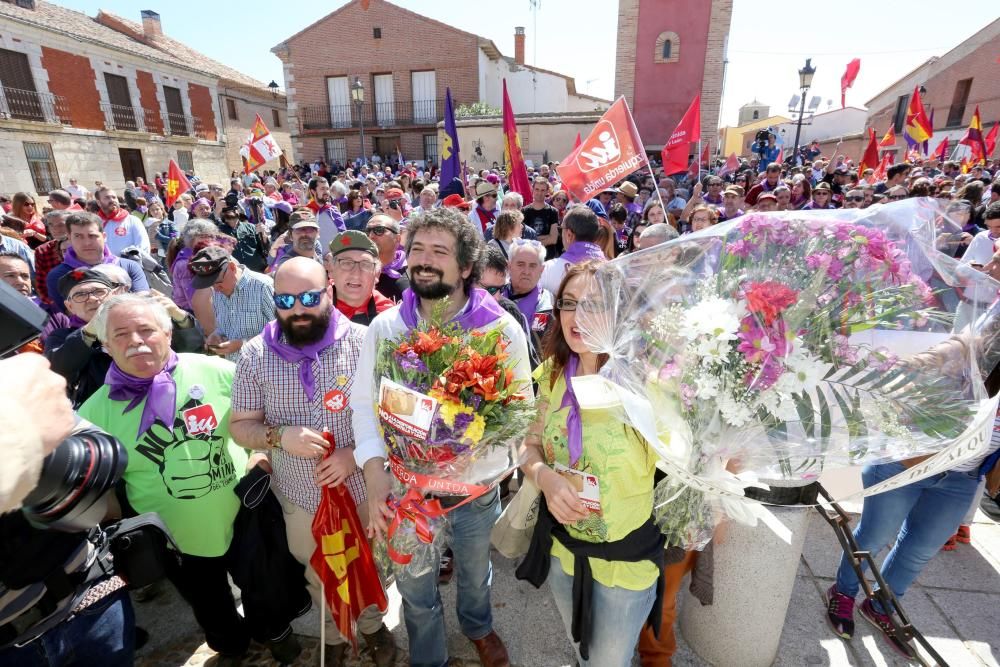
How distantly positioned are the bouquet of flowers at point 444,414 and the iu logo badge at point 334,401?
1.43 feet

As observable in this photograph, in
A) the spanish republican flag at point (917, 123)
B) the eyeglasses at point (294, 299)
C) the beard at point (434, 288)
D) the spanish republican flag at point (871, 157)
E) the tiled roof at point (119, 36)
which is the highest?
the tiled roof at point (119, 36)

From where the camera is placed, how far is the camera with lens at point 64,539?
46.3 inches

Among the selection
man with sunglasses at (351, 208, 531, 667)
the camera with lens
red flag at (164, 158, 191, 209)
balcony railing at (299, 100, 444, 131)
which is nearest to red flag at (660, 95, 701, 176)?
man with sunglasses at (351, 208, 531, 667)

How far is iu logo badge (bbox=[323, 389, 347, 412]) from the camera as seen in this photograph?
2195mm

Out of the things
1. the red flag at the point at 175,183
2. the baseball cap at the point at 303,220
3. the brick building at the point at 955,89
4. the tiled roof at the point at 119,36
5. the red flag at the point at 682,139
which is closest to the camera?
the baseball cap at the point at 303,220

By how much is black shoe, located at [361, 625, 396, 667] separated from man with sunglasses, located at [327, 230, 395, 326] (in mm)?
1735

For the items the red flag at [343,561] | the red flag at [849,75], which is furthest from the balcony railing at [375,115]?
the red flag at [343,561]

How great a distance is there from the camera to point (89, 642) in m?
1.58

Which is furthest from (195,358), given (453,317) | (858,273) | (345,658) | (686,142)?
(686,142)

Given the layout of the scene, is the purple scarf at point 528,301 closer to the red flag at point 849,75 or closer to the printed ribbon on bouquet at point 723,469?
the printed ribbon on bouquet at point 723,469

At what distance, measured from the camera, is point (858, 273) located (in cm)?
143

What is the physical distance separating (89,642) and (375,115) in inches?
1318

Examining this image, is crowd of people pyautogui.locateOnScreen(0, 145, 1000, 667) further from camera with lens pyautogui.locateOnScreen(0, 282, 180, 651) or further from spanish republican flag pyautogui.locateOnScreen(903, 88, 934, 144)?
spanish republican flag pyautogui.locateOnScreen(903, 88, 934, 144)

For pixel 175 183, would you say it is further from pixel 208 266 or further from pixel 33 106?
pixel 33 106
